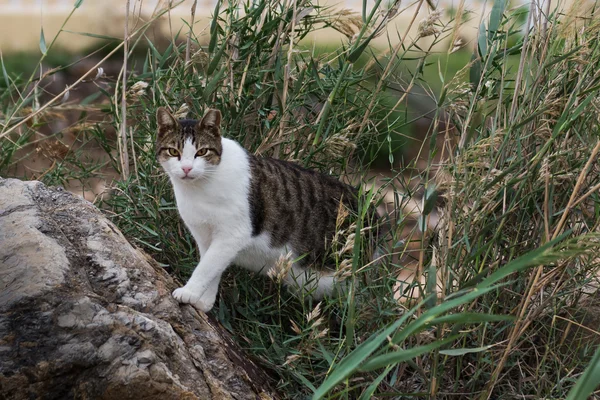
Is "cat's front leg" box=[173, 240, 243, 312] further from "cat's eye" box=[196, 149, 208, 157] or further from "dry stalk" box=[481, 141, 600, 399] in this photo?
"dry stalk" box=[481, 141, 600, 399]

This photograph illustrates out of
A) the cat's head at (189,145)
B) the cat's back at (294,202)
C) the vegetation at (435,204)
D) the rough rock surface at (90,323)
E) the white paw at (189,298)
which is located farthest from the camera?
the cat's back at (294,202)

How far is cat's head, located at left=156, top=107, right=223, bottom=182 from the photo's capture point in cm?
246

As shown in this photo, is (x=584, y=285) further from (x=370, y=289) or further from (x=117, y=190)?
(x=117, y=190)

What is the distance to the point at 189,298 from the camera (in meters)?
2.23

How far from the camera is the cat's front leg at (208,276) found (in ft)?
7.38

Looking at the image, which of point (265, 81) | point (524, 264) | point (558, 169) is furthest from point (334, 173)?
point (524, 264)

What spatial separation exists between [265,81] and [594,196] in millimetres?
1205

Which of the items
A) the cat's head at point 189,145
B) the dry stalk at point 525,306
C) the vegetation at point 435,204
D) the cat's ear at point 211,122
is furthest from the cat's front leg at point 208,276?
the dry stalk at point 525,306

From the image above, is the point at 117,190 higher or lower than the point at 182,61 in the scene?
lower

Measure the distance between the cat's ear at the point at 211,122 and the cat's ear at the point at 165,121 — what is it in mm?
89

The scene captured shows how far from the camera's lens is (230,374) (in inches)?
80.5

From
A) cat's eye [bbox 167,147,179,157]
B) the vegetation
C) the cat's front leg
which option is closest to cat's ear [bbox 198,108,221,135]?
cat's eye [bbox 167,147,179,157]

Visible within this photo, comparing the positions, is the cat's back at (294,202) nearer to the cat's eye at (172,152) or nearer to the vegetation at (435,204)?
the vegetation at (435,204)

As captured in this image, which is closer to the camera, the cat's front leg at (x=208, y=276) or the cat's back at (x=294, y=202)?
the cat's front leg at (x=208, y=276)
